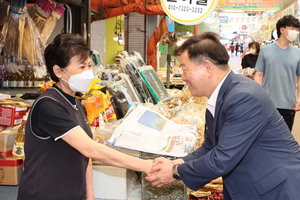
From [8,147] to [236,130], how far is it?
1579 mm

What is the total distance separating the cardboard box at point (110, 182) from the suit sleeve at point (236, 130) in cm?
77

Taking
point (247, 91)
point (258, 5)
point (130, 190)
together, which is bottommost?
point (130, 190)

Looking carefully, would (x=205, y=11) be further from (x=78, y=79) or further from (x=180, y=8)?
(x=78, y=79)

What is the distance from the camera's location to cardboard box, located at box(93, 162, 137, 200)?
2.31 meters

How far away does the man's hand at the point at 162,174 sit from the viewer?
198 cm

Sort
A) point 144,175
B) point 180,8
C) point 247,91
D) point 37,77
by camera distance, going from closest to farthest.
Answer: point 247,91, point 144,175, point 37,77, point 180,8

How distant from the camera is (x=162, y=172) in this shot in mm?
1985

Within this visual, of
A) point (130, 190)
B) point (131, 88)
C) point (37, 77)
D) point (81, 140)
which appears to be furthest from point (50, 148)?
point (37, 77)

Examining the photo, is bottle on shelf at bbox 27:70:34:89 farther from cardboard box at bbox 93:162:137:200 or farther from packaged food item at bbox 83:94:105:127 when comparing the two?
cardboard box at bbox 93:162:137:200

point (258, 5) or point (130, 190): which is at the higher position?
point (258, 5)

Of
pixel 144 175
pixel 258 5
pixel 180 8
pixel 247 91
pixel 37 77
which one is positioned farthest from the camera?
pixel 258 5

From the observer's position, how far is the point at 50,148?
1.69 meters

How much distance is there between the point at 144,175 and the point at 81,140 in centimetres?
66

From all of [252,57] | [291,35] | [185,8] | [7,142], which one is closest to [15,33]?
[7,142]
